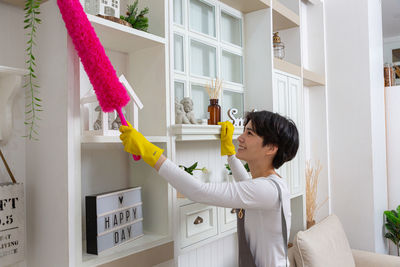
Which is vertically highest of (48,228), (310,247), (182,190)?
(182,190)

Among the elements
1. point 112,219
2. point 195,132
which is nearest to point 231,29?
A: point 195,132

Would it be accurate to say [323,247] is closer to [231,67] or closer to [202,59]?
[231,67]

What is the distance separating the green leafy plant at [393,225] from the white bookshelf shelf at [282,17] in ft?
5.90

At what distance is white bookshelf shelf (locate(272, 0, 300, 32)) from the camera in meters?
2.17

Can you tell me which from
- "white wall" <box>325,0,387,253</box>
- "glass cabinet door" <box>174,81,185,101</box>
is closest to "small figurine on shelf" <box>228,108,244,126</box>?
"glass cabinet door" <box>174,81,185,101</box>

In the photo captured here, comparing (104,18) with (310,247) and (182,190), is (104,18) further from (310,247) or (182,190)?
(310,247)

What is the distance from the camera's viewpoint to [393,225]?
9.61 feet

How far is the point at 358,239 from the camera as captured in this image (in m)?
2.89

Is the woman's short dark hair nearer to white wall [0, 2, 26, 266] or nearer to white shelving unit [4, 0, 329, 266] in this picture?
white shelving unit [4, 0, 329, 266]

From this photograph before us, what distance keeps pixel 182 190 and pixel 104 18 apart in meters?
0.67

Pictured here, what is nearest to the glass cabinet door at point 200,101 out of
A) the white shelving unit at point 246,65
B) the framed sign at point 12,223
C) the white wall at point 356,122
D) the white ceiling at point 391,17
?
the white shelving unit at point 246,65

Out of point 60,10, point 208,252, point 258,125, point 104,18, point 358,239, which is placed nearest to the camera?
point 60,10

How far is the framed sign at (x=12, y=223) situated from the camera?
3.57ft

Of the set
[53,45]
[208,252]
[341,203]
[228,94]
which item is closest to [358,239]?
[341,203]
